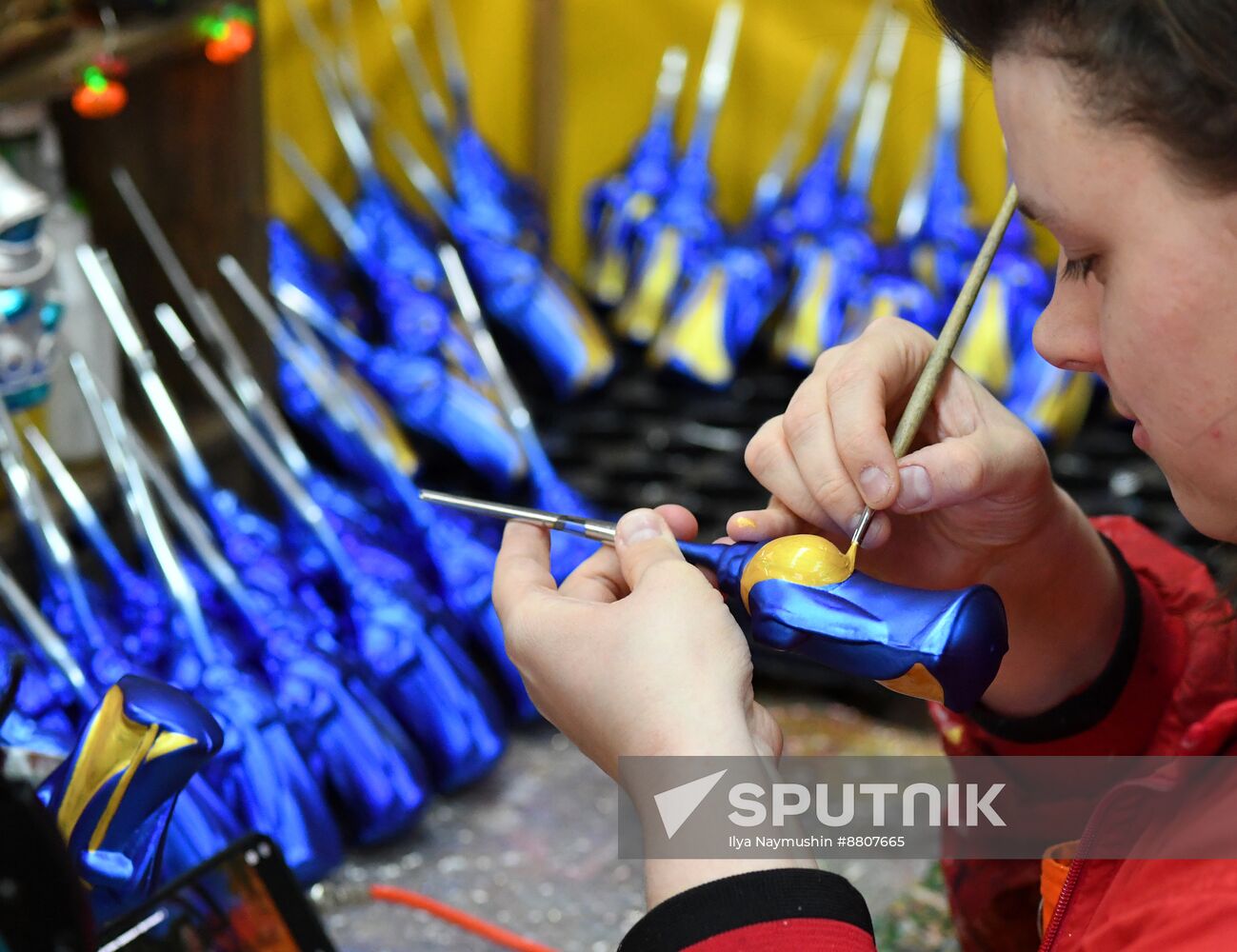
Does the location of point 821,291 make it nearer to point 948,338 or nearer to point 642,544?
point 948,338

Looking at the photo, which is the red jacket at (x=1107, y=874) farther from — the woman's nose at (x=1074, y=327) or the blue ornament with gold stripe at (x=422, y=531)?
the blue ornament with gold stripe at (x=422, y=531)

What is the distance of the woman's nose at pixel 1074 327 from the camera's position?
643 mm

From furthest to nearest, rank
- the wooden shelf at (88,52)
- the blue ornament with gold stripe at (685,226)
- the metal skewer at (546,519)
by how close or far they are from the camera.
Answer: the blue ornament with gold stripe at (685,226) → the wooden shelf at (88,52) → the metal skewer at (546,519)

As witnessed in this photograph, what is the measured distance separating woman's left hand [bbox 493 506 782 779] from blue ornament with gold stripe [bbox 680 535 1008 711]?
35mm

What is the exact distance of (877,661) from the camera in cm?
65

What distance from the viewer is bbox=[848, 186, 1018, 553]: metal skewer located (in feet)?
2.43

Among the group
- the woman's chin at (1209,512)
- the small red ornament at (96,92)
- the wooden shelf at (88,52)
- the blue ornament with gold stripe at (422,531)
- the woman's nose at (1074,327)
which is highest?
the woman's nose at (1074,327)

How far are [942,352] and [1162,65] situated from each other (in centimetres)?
24

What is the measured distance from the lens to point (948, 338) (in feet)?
2.52

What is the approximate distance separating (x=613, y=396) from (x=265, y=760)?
2.90 ft

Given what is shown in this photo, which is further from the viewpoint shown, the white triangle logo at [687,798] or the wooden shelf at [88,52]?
the wooden shelf at [88,52]

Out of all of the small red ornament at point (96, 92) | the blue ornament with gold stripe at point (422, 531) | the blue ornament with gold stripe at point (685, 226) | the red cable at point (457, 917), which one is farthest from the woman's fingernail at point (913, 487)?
the blue ornament with gold stripe at point (685, 226)

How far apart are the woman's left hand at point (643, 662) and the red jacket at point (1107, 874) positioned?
0.22 feet

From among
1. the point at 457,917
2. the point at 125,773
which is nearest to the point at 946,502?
the point at 125,773
